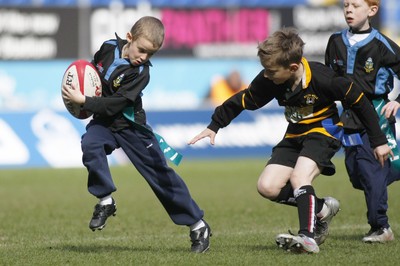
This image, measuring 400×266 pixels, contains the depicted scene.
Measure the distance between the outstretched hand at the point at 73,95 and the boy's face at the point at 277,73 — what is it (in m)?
1.34

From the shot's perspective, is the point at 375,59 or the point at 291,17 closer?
the point at 375,59

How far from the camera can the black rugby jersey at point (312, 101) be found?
6785 millimetres

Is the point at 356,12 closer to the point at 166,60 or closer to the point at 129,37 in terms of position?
the point at 129,37

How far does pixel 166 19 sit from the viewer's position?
67.1 feet

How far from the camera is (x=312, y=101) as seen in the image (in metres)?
6.85

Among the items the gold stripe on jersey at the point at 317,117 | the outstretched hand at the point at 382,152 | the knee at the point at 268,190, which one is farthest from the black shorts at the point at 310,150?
the outstretched hand at the point at 382,152

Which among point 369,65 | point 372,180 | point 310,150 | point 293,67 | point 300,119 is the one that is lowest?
point 372,180

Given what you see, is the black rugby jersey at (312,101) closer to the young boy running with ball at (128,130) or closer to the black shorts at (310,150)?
the black shorts at (310,150)

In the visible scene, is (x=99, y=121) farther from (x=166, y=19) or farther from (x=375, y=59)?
(x=166, y=19)

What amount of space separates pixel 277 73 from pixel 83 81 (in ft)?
4.70

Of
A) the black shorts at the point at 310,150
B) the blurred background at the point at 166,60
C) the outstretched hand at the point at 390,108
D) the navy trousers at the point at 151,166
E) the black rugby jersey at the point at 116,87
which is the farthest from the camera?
the blurred background at the point at 166,60

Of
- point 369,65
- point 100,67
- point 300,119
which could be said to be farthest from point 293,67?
point 100,67

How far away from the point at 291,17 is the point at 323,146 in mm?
14535

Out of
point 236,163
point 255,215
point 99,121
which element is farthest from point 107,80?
point 236,163
